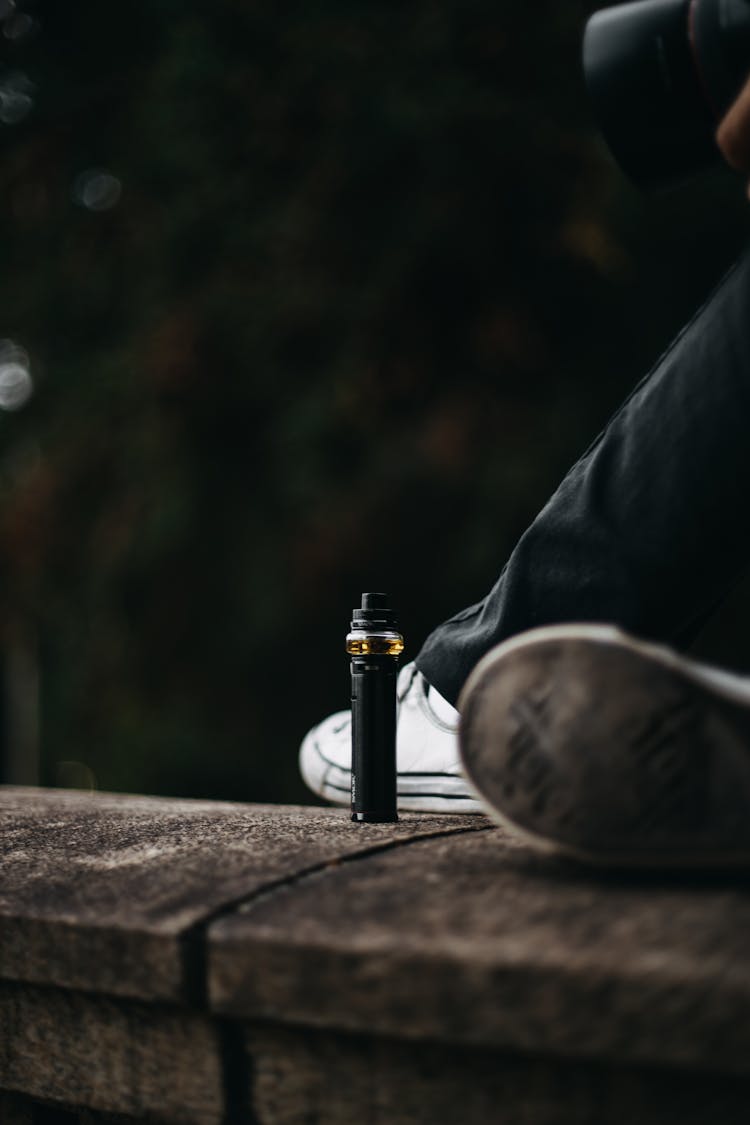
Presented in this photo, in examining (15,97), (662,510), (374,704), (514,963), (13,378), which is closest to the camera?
(514,963)

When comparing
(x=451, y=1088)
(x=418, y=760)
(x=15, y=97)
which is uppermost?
(x=15, y=97)

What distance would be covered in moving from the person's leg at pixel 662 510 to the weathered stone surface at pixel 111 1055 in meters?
0.55

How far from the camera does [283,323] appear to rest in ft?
12.8

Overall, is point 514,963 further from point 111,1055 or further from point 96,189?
point 96,189

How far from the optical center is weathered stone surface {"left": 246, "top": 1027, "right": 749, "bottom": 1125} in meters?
0.74

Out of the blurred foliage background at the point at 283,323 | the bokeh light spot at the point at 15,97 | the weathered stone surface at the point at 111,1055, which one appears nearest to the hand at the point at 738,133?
the weathered stone surface at the point at 111,1055

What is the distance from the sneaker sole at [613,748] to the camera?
2.70 feet

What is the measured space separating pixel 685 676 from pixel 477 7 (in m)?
3.19

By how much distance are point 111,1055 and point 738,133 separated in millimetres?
1061

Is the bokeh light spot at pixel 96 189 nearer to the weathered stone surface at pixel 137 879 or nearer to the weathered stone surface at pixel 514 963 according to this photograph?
the weathered stone surface at pixel 137 879

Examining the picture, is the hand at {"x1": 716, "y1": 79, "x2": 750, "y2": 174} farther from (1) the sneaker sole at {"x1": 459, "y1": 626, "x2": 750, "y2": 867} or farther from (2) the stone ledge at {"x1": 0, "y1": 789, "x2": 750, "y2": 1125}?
(2) the stone ledge at {"x1": 0, "y1": 789, "x2": 750, "y2": 1125}

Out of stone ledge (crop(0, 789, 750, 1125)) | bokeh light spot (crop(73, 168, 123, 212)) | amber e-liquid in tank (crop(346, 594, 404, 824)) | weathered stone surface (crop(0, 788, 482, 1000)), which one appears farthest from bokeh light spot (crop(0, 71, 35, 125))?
stone ledge (crop(0, 789, 750, 1125))

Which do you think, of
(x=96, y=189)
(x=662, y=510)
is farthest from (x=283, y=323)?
(x=662, y=510)

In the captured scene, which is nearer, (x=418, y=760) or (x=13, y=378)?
(x=418, y=760)
